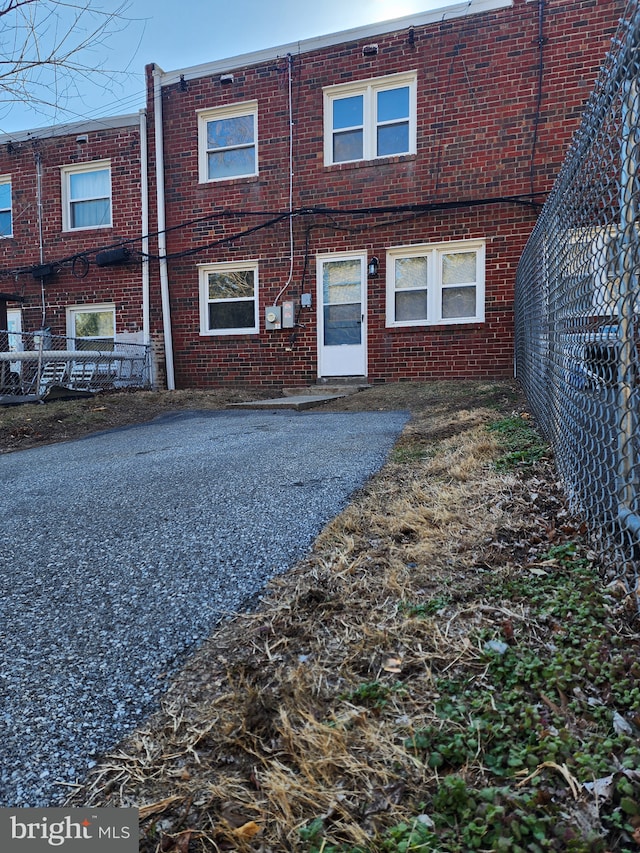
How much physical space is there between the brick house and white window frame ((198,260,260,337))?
117cm

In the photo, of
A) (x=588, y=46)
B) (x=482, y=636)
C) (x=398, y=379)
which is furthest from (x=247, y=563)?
(x=588, y=46)

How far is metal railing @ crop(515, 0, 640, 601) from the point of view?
161 cm

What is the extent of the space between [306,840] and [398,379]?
9076 millimetres

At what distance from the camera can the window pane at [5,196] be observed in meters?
12.3

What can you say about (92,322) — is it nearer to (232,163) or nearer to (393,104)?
(232,163)

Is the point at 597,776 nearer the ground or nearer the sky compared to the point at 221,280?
nearer the ground

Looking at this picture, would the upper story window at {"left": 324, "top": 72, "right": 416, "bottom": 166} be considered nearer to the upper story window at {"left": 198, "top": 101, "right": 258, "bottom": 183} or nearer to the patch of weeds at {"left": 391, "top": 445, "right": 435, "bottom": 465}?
the upper story window at {"left": 198, "top": 101, "right": 258, "bottom": 183}

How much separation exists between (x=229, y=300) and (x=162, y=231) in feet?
6.15

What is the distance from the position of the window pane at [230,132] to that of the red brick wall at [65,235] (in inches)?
63.5

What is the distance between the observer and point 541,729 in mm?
1167

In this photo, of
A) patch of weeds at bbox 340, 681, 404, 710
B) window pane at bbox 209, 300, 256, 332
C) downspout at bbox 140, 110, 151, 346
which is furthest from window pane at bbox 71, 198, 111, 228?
patch of weeds at bbox 340, 681, 404, 710

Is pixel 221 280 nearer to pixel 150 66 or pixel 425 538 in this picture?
pixel 150 66

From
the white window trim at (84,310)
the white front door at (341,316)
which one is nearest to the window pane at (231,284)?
the white front door at (341,316)

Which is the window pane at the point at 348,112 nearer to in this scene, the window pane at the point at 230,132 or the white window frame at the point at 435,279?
the window pane at the point at 230,132
